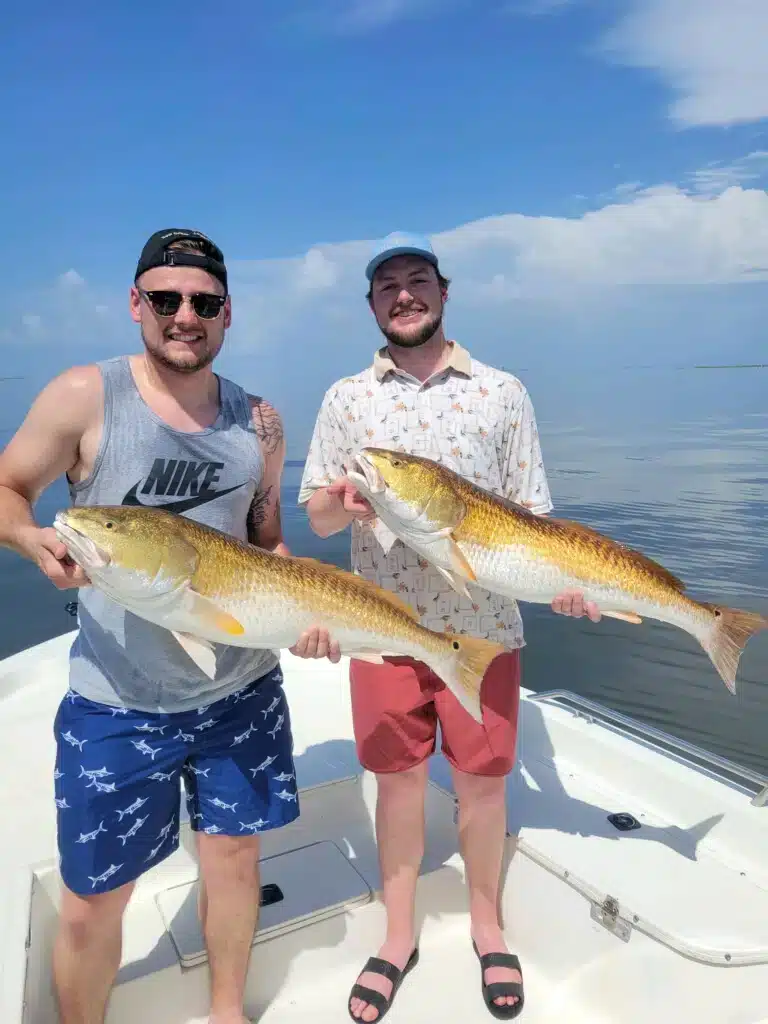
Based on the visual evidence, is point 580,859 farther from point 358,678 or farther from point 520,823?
point 358,678

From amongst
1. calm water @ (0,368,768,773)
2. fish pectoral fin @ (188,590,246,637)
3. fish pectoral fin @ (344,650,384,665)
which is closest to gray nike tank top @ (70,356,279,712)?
fish pectoral fin @ (188,590,246,637)

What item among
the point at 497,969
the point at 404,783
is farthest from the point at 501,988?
the point at 404,783

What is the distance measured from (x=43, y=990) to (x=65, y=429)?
7.48 ft

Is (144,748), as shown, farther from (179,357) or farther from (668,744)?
(668,744)

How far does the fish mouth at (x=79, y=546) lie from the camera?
93.4 inches

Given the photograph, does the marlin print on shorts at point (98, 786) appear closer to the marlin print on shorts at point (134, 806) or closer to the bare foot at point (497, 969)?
the marlin print on shorts at point (134, 806)

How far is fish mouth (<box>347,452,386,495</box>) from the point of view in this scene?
2.94 m

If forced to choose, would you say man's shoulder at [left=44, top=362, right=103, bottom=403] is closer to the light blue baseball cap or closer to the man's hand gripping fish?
the man's hand gripping fish

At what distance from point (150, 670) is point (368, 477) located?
114cm

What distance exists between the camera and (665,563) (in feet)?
42.8

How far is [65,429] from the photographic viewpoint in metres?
2.60

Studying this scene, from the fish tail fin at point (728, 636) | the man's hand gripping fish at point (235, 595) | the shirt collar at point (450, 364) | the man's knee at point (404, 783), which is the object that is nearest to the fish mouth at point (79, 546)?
the man's hand gripping fish at point (235, 595)

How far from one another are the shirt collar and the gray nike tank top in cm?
86

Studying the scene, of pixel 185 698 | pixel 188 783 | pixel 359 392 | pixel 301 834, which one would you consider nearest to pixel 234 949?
pixel 188 783
